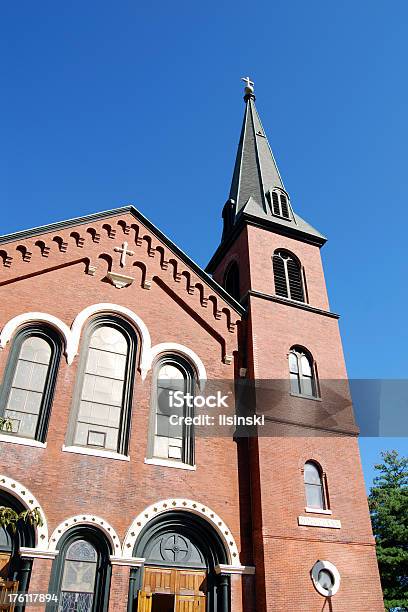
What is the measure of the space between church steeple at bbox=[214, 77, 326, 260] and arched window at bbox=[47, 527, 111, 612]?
10.9 m

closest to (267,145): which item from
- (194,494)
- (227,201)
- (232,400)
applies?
(227,201)

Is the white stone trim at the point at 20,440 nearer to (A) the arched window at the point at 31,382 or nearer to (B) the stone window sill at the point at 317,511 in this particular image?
(A) the arched window at the point at 31,382

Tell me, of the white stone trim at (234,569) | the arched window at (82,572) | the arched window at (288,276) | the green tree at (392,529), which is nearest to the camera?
the arched window at (82,572)

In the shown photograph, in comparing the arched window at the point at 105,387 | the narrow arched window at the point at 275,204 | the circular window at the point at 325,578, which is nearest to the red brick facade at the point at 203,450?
the circular window at the point at 325,578

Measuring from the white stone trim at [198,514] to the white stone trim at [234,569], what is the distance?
7cm

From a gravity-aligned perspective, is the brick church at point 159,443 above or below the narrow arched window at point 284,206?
below

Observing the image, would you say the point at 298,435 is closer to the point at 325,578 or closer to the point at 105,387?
the point at 325,578

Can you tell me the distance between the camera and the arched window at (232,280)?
17953 mm

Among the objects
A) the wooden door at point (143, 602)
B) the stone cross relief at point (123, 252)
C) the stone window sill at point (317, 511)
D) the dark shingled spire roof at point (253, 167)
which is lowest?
the wooden door at point (143, 602)

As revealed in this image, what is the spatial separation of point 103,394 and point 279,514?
4.88 meters

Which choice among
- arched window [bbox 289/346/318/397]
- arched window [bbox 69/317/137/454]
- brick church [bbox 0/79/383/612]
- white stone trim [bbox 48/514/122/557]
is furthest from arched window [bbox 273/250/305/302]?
white stone trim [bbox 48/514/122/557]

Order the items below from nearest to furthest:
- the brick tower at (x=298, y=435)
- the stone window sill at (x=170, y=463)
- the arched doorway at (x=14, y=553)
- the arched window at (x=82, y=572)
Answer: the arched doorway at (x=14, y=553), the arched window at (x=82, y=572), the brick tower at (x=298, y=435), the stone window sill at (x=170, y=463)

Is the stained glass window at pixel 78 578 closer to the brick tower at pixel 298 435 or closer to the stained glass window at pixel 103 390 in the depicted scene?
the stained glass window at pixel 103 390

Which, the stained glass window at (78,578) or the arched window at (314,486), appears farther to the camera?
the arched window at (314,486)
